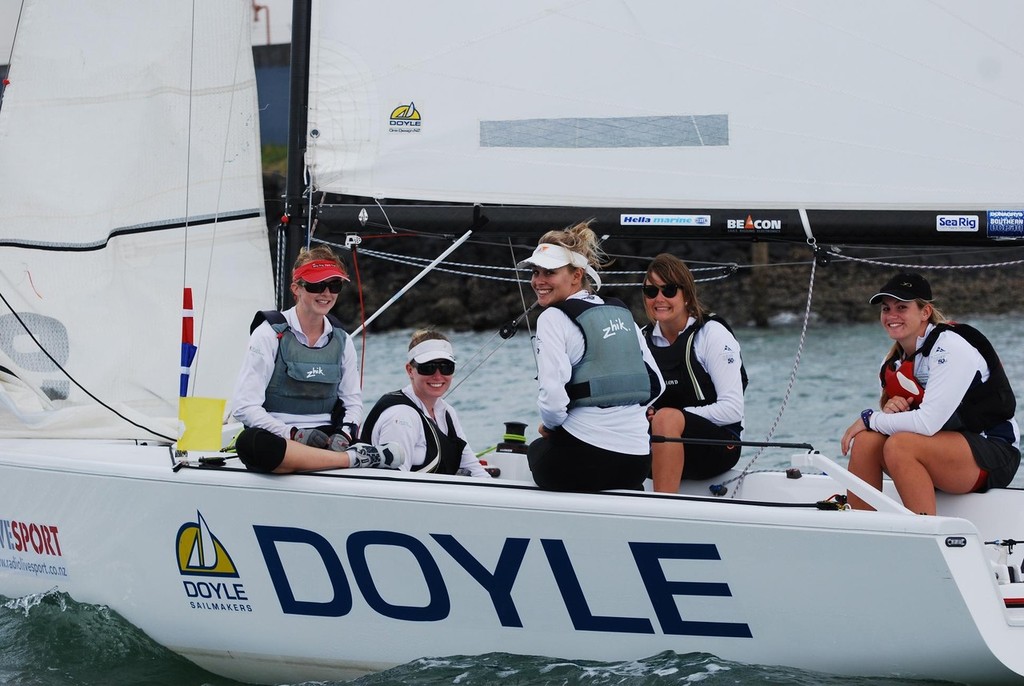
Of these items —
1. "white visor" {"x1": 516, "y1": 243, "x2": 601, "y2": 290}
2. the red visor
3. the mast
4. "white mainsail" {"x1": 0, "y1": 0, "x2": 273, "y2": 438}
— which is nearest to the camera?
"white visor" {"x1": 516, "y1": 243, "x2": 601, "y2": 290}

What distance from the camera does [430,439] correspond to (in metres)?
3.86

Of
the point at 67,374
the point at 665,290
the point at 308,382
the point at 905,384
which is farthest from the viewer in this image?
the point at 67,374

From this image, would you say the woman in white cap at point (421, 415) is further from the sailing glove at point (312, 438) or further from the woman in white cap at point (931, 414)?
the woman in white cap at point (931, 414)

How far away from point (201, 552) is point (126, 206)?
1542 millimetres

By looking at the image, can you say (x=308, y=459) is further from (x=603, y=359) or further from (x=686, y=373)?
(x=686, y=373)

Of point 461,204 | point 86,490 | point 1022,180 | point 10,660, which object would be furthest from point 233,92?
point 1022,180

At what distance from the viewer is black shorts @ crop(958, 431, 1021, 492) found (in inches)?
142

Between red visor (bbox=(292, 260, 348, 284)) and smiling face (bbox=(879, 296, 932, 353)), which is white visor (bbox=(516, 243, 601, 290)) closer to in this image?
red visor (bbox=(292, 260, 348, 284))

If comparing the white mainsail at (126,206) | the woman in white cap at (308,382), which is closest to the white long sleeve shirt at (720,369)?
the woman in white cap at (308,382)

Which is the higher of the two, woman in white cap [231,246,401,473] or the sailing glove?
woman in white cap [231,246,401,473]

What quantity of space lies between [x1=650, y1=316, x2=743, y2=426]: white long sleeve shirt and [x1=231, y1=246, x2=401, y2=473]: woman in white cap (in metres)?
1.06

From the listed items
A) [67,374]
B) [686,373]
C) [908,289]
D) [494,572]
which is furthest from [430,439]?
[908,289]

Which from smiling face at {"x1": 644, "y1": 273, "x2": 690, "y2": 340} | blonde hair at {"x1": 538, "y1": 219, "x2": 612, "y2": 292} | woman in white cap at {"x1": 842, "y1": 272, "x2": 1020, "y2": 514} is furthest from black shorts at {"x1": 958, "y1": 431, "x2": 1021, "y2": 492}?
blonde hair at {"x1": 538, "y1": 219, "x2": 612, "y2": 292}

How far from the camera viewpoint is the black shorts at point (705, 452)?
3980 mm
